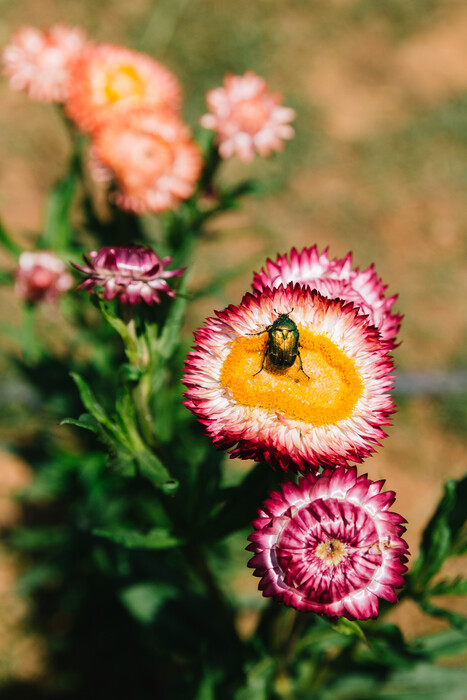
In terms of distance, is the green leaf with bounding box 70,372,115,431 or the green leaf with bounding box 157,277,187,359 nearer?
the green leaf with bounding box 70,372,115,431

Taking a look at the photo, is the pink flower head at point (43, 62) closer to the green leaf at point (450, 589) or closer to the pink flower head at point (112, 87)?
the pink flower head at point (112, 87)

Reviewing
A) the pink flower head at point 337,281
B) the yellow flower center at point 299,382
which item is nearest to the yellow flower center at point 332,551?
the yellow flower center at point 299,382

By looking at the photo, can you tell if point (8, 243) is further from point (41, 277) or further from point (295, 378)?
point (295, 378)

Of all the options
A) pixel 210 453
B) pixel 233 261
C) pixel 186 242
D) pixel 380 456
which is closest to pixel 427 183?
pixel 233 261

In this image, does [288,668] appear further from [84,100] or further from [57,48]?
[57,48]

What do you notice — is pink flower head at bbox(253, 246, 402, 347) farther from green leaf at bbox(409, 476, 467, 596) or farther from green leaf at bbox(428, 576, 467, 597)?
green leaf at bbox(428, 576, 467, 597)

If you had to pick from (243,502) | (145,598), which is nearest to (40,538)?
(145,598)

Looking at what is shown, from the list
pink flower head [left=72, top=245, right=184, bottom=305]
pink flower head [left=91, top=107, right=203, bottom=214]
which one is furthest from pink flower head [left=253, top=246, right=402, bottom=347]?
pink flower head [left=91, top=107, right=203, bottom=214]

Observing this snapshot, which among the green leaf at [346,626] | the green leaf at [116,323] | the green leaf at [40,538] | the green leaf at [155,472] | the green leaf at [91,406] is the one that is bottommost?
the green leaf at [346,626]
